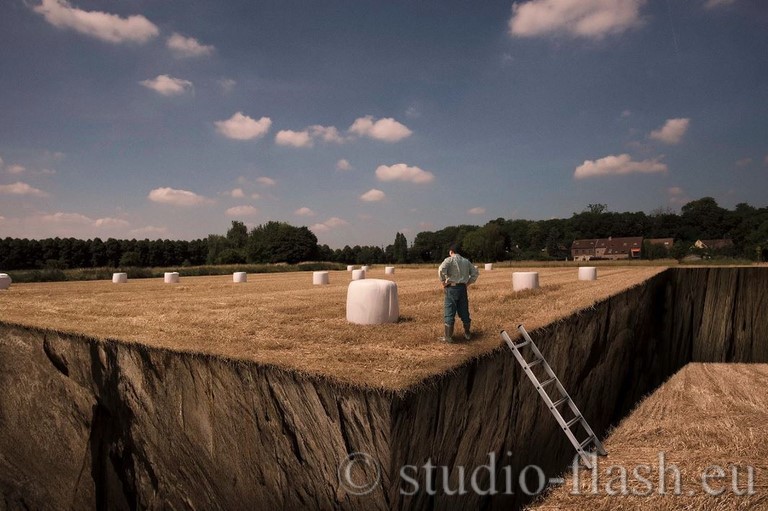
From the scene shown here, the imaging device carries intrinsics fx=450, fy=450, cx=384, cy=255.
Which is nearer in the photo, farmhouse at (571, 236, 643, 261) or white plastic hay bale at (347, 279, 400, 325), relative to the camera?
white plastic hay bale at (347, 279, 400, 325)

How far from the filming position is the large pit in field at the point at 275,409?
5.22 m

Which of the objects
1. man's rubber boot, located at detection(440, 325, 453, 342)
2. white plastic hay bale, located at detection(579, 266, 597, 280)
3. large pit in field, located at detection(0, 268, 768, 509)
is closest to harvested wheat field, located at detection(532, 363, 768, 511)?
large pit in field, located at detection(0, 268, 768, 509)

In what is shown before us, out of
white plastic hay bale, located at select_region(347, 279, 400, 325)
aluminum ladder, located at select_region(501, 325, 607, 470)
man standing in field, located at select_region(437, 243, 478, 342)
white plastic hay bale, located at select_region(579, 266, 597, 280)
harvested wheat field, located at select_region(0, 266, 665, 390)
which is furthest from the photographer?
white plastic hay bale, located at select_region(579, 266, 597, 280)

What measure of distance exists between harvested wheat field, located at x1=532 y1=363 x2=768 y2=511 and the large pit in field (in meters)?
0.96

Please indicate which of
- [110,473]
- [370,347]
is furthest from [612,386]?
[110,473]

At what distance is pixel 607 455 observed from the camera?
8.54m

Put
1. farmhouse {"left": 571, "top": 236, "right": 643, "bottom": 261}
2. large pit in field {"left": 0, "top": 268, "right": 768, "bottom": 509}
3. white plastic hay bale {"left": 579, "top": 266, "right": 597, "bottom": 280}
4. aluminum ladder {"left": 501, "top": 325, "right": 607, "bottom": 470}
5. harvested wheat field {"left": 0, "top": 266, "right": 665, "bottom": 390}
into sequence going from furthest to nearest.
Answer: farmhouse {"left": 571, "top": 236, "right": 643, "bottom": 261}
white plastic hay bale {"left": 579, "top": 266, "right": 597, "bottom": 280}
aluminum ladder {"left": 501, "top": 325, "right": 607, "bottom": 470}
harvested wheat field {"left": 0, "top": 266, "right": 665, "bottom": 390}
large pit in field {"left": 0, "top": 268, "right": 768, "bottom": 509}

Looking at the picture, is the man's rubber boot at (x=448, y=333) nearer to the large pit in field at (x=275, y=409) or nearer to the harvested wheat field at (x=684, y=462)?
the large pit in field at (x=275, y=409)

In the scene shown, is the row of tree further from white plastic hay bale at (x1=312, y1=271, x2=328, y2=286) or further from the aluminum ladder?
the aluminum ladder

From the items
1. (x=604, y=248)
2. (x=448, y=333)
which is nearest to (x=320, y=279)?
(x=448, y=333)

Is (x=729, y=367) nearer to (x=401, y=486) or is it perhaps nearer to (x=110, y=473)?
(x=401, y=486)

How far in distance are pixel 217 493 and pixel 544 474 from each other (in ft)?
19.1

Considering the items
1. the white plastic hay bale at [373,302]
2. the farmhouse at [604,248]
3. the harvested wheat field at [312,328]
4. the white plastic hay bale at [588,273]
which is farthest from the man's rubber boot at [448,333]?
the farmhouse at [604,248]

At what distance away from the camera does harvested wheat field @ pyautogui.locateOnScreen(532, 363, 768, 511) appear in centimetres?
691
